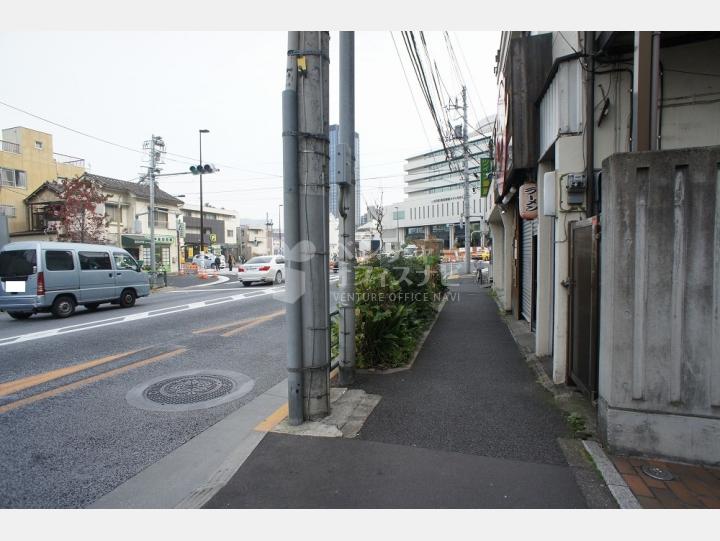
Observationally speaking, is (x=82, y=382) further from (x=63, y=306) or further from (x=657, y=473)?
(x=63, y=306)

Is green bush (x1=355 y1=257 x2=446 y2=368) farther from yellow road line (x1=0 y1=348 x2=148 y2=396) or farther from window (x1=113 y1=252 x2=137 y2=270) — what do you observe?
window (x1=113 y1=252 x2=137 y2=270)

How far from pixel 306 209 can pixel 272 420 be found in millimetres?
2154

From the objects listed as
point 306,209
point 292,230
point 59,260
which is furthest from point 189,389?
point 59,260

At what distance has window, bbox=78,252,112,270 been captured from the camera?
38.4 ft

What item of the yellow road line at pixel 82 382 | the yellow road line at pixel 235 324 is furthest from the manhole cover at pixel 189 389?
the yellow road line at pixel 235 324

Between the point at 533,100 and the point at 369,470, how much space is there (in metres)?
5.67

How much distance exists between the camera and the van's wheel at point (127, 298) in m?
13.0

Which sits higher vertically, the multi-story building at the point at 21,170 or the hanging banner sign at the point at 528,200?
the multi-story building at the point at 21,170

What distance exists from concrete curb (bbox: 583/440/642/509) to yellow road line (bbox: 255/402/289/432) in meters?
2.80

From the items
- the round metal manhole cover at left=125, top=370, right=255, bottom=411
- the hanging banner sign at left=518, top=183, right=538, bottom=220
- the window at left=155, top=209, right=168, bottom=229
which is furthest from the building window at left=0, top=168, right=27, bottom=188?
the hanging banner sign at left=518, top=183, right=538, bottom=220

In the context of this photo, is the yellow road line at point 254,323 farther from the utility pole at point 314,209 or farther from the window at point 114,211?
the window at point 114,211

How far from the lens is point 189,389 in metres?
5.27

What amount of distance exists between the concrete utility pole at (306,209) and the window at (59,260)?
1001cm

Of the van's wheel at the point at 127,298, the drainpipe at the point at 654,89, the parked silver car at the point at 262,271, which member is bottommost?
the van's wheel at the point at 127,298
